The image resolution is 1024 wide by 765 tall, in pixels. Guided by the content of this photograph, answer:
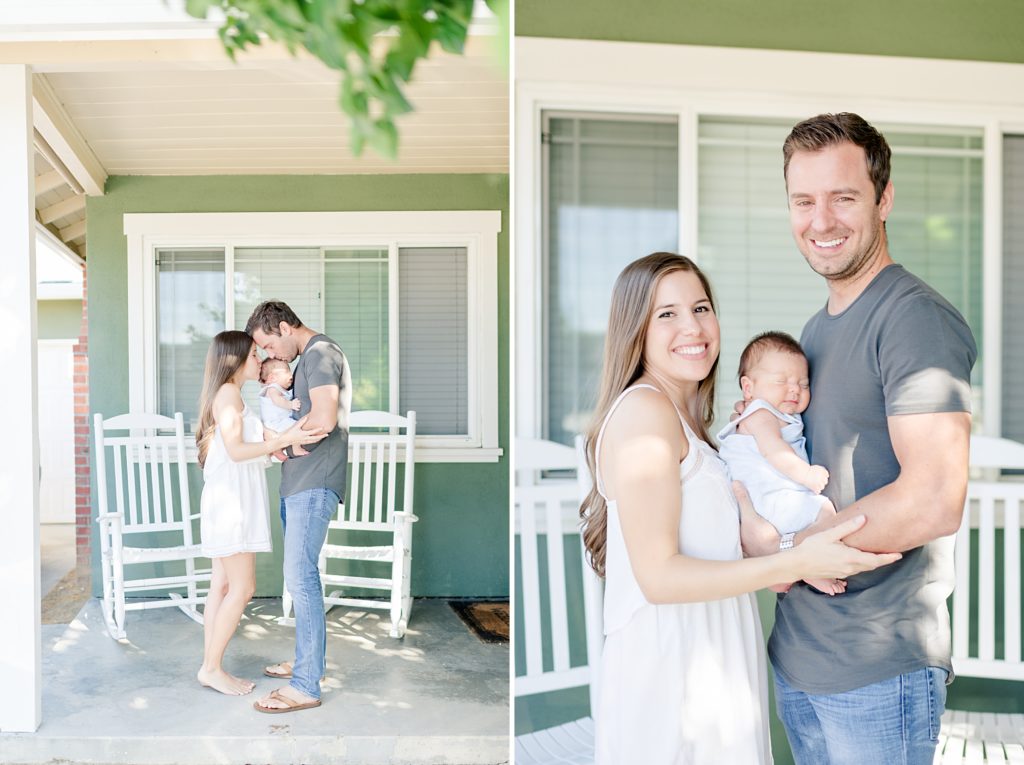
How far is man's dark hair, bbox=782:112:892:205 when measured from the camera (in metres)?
1.52

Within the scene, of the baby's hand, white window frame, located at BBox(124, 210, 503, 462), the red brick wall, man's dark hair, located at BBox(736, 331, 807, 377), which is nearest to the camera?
the baby's hand

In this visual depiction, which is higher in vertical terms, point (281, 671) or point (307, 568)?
point (307, 568)

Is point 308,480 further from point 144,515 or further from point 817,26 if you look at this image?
point 817,26

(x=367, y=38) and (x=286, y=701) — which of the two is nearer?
(x=367, y=38)

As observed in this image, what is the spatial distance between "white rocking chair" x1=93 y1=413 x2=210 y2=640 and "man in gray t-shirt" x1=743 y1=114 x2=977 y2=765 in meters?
3.43

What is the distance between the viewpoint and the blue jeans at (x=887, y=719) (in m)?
1.44

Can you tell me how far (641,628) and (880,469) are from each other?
0.47 m

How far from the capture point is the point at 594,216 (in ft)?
6.25

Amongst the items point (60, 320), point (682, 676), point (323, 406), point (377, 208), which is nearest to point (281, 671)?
point (323, 406)

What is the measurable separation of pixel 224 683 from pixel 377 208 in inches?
103

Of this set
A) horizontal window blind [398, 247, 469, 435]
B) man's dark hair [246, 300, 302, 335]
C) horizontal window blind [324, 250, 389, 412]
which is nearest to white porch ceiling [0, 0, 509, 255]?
horizontal window blind [324, 250, 389, 412]

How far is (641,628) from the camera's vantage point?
1.54 metres

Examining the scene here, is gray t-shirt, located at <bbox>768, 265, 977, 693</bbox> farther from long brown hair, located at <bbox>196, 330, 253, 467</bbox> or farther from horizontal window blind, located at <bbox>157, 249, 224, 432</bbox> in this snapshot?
horizontal window blind, located at <bbox>157, 249, 224, 432</bbox>

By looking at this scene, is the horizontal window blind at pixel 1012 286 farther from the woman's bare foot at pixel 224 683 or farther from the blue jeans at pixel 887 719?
the woman's bare foot at pixel 224 683
